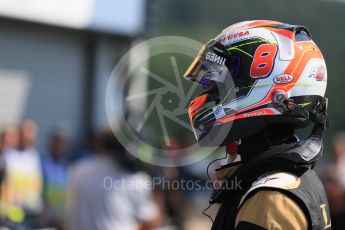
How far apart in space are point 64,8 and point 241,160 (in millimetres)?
9172

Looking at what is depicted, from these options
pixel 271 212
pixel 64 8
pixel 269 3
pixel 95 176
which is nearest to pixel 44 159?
pixel 95 176

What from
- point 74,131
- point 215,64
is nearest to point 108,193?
point 215,64

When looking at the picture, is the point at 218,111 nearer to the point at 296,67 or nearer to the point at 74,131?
the point at 296,67

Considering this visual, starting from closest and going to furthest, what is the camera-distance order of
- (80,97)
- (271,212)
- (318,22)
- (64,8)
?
1. (271,212)
2. (64,8)
3. (80,97)
4. (318,22)

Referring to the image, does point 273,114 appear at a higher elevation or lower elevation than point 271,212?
higher

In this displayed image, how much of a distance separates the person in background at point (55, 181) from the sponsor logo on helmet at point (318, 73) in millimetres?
5132

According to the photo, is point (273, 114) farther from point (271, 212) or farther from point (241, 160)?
point (271, 212)

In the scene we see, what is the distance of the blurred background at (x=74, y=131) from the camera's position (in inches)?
199

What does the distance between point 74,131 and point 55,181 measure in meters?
4.13

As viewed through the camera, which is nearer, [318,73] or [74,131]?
[318,73]

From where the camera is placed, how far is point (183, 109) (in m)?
4.00

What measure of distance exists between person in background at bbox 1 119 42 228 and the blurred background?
0.04 ft

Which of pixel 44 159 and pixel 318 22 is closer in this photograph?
pixel 44 159

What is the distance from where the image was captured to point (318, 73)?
8.52 ft
